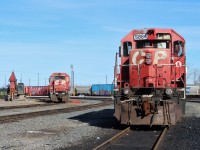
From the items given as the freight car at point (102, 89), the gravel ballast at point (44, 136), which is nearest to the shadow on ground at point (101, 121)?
the gravel ballast at point (44, 136)

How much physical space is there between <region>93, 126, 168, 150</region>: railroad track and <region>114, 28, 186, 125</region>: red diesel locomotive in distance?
0.63 metres

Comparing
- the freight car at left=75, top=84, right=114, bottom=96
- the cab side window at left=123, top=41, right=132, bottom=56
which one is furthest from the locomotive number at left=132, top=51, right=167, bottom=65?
the freight car at left=75, top=84, right=114, bottom=96

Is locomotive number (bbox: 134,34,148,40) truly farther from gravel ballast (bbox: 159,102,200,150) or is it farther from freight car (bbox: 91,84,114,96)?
freight car (bbox: 91,84,114,96)

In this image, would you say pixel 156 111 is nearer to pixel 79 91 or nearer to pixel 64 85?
pixel 64 85

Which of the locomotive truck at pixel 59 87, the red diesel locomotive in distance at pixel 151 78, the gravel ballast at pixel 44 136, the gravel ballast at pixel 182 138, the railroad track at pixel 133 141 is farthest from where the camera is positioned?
the locomotive truck at pixel 59 87

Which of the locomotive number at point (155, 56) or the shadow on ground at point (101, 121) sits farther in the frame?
the shadow on ground at point (101, 121)

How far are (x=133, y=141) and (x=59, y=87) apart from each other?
1129 inches

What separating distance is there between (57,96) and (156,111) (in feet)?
88.1

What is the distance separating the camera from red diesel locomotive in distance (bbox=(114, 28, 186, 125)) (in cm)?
1309

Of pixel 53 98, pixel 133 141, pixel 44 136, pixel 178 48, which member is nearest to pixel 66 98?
pixel 53 98

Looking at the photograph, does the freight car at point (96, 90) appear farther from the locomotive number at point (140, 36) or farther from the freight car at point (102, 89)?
the locomotive number at point (140, 36)

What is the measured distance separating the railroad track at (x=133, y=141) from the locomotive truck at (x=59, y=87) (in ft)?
84.7

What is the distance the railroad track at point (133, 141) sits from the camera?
9.68m

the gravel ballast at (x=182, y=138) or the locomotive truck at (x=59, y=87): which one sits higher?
the locomotive truck at (x=59, y=87)
